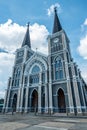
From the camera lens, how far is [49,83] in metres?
27.6

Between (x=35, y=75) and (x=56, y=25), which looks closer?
(x=35, y=75)

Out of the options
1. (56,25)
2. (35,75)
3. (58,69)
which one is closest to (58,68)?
(58,69)

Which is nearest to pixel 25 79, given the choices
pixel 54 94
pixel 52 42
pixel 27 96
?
pixel 27 96

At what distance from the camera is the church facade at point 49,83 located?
2357 cm

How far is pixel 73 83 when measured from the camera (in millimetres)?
23938

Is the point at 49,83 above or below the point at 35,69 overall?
below

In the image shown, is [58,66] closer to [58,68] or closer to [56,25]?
[58,68]

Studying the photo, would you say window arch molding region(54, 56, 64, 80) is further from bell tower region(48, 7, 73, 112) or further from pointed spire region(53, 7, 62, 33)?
pointed spire region(53, 7, 62, 33)

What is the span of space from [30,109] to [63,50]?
18.4 m

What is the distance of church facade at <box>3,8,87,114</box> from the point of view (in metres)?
23.6

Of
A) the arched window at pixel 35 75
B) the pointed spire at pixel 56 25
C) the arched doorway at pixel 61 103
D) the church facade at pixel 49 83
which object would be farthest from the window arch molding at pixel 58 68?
the pointed spire at pixel 56 25

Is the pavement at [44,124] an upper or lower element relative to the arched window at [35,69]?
lower

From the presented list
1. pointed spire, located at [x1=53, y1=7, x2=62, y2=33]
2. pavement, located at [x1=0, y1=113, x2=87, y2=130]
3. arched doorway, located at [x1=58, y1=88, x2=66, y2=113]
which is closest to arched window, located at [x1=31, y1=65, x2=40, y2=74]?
arched doorway, located at [x1=58, y1=88, x2=66, y2=113]

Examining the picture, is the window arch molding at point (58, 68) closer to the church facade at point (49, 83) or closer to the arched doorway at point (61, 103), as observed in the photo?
the church facade at point (49, 83)
